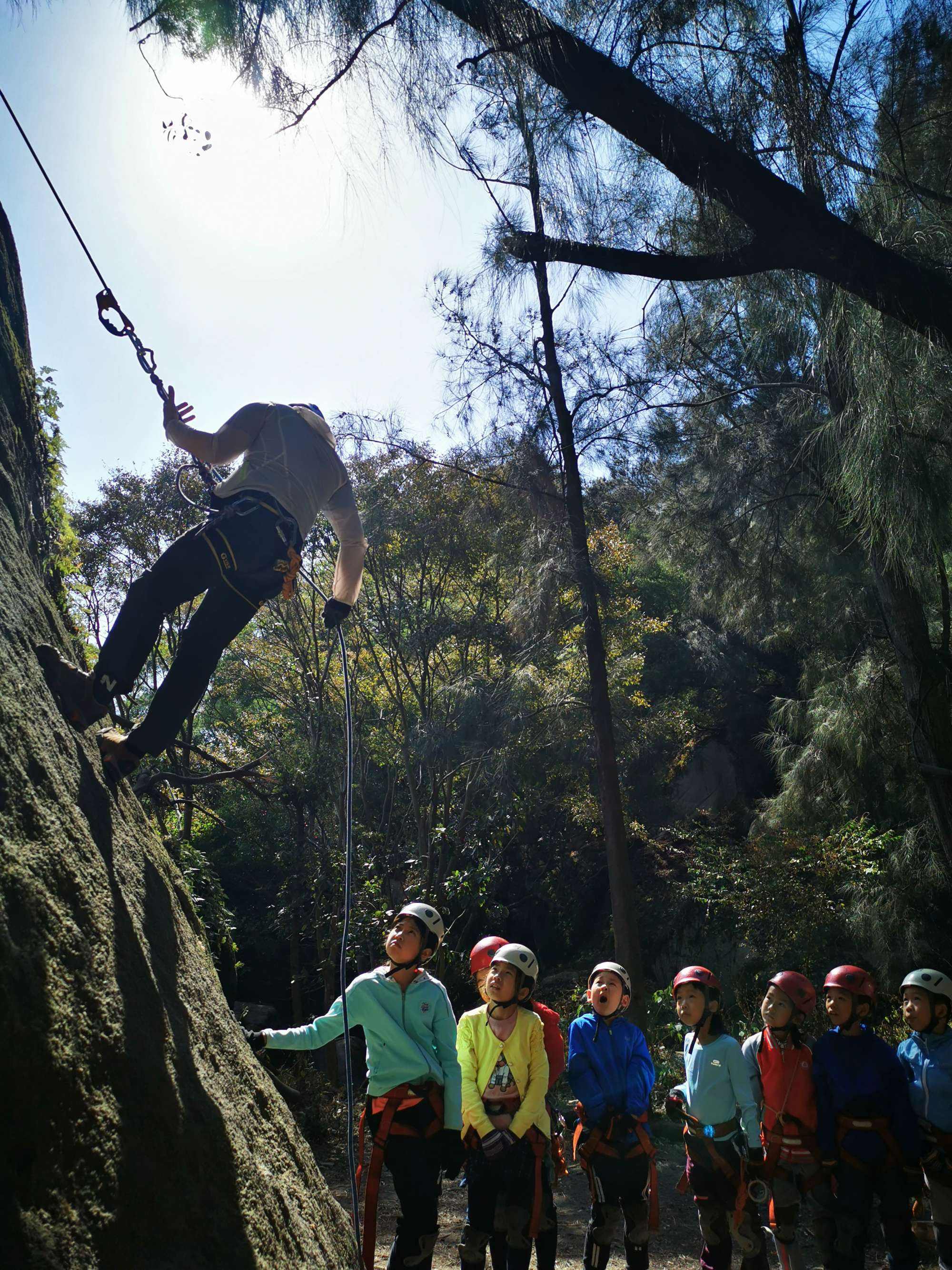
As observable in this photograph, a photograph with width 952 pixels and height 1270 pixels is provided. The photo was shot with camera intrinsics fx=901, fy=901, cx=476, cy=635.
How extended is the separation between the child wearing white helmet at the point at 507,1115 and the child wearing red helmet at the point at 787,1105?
3.48 ft

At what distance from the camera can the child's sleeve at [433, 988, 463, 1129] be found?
3295mm

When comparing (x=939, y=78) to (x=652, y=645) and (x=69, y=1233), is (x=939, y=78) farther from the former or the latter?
(x=652, y=645)

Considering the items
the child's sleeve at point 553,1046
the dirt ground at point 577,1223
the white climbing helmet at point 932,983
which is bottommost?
the dirt ground at point 577,1223

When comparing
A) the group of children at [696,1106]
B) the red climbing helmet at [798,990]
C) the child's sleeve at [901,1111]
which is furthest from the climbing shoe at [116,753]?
the child's sleeve at [901,1111]

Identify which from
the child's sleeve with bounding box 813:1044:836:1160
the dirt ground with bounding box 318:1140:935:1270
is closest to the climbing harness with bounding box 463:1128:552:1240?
the child's sleeve with bounding box 813:1044:836:1160

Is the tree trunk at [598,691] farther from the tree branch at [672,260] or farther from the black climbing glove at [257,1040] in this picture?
the black climbing glove at [257,1040]

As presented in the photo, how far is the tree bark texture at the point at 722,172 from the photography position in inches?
121

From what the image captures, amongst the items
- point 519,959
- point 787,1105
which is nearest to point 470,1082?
point 519,959

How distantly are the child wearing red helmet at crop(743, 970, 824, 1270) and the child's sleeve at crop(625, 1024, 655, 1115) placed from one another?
47cm

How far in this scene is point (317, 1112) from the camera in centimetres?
850

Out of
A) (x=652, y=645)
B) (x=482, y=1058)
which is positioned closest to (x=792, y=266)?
(x=482, y=1058)

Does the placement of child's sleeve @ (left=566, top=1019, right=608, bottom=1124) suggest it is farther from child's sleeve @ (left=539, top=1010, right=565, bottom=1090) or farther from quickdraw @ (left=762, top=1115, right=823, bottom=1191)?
quickdraw @ (left=762, top=1115, right=823, bottom=1191)

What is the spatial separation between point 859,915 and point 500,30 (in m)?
9.05

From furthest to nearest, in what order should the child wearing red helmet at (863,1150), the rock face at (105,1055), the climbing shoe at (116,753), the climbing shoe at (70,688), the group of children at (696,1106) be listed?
the child wearing red helmet at (863,1150)
the group of children at (696,1106)
the climbing shoe at (116,753)
the climbing shoe at (70,688)
the rock face at (105,1055)
